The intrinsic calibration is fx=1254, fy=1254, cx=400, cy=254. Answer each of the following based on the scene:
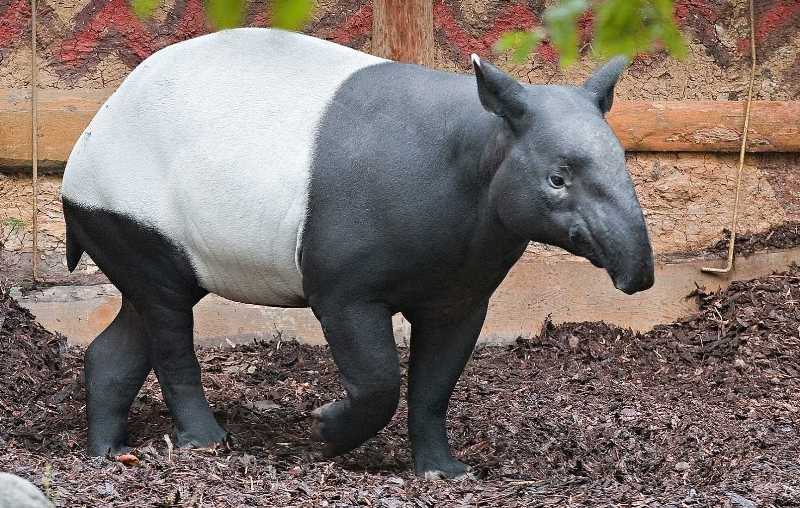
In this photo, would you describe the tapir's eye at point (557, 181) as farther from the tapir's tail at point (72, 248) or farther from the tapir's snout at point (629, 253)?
the tapir's tail at point (72, 248)

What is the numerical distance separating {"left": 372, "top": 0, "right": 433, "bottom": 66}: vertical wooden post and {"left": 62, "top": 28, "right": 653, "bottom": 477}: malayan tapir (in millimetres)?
1008

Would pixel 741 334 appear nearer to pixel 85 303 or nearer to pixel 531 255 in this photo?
pixel 531 255

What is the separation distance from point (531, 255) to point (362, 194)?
268 cm

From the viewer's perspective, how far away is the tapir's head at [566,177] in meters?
3.40

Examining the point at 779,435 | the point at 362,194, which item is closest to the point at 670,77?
the point at 779,435

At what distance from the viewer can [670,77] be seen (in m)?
6.53

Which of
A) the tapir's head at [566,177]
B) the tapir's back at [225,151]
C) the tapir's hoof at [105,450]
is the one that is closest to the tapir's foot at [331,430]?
the tapir's back at [225,151]

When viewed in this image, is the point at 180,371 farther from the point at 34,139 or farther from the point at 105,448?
the point at 34,139

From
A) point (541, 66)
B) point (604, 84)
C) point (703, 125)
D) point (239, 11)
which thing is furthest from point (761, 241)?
point (239, 11)

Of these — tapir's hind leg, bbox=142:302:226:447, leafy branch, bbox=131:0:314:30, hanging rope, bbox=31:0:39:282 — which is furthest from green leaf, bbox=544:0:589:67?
hanging rope, bbox=31:0:39:282

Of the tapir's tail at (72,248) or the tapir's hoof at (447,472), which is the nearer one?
the tapir's hoof at (447,472)

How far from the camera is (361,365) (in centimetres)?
403

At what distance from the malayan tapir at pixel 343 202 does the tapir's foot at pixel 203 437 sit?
1cm

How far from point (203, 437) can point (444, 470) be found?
0.88m
